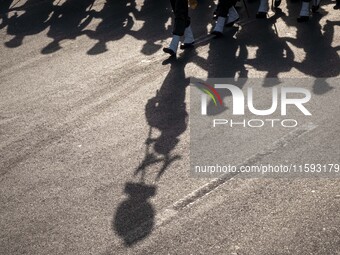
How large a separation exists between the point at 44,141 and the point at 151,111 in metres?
1.75

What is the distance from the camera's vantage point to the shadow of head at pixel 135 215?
6131 millimetres

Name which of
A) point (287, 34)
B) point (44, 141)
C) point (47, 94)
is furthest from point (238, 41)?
point (44, 141)

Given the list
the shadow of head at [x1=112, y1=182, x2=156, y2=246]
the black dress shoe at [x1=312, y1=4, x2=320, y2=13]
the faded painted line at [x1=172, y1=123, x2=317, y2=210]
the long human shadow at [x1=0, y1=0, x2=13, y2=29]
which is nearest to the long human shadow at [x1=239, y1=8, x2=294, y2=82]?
the black dress shoe at [x1=312, y1=4, x2=320, y2=13]

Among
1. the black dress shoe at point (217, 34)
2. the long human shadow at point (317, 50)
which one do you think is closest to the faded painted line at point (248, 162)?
the long human shadow at point (317, 50)

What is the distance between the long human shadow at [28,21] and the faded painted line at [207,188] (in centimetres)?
743

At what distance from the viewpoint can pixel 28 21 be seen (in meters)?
14.1

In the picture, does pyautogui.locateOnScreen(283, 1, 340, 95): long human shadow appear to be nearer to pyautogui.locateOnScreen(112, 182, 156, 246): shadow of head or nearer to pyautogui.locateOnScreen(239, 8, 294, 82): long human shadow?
pyautogui.locateOnScreen(239, 8, 294, 82): long human shadow

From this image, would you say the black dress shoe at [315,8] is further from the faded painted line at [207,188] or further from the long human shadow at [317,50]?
the faded painted line at [207,188]

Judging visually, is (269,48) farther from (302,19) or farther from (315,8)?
(315,8)

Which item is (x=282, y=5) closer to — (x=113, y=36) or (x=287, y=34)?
(x=287, y=34)

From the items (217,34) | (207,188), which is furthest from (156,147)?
(217,34)

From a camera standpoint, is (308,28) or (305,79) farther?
(308,28)

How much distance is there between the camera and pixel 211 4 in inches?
527

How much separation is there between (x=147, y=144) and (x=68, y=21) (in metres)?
6.84
